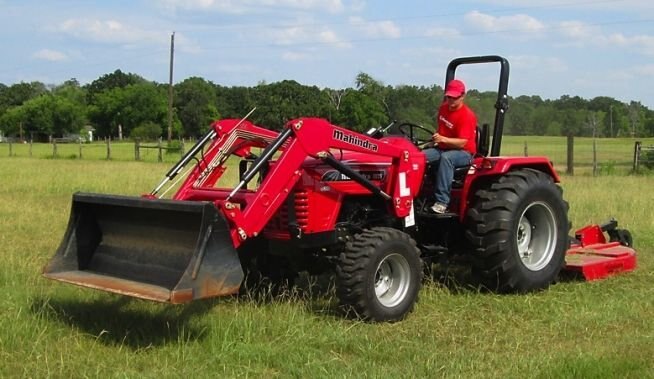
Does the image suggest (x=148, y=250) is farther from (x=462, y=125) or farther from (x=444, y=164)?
(x=462, y=125)

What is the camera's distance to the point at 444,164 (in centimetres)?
689

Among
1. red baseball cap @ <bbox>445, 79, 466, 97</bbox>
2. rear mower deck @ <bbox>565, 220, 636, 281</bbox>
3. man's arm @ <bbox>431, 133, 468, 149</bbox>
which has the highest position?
red baseball cap @ <bbox>445, 79, 466, 97</bbox>

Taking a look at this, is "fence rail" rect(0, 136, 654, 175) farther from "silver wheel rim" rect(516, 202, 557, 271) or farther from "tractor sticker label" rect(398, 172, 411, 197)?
"tractor sticker label" rect(398, 172, 411, 197)

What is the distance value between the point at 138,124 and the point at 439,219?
8819 cm

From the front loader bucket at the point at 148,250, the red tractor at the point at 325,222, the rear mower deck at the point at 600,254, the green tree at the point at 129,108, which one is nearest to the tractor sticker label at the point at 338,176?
the red tractor at the point at 325,222

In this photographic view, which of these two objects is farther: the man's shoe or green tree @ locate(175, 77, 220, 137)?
green tree @ locate(175, 77, 220, 137)

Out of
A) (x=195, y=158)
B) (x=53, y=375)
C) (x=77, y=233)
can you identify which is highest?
(x=195, y=158)

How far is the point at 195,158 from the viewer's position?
7035 millimetres

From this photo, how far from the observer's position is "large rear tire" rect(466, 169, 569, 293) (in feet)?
22.6

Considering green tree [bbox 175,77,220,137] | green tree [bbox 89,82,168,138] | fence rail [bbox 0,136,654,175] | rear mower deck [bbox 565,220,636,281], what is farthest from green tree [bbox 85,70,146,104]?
rear mower deck [bbox 565,220,636,281]

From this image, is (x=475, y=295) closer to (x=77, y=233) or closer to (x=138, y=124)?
(x=77, y=233)

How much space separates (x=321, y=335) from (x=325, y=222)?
1.09 m

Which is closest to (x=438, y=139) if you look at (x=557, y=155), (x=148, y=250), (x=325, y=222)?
(x=325, y=222)

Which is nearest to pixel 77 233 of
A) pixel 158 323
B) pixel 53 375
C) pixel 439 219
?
pixel 158 323
